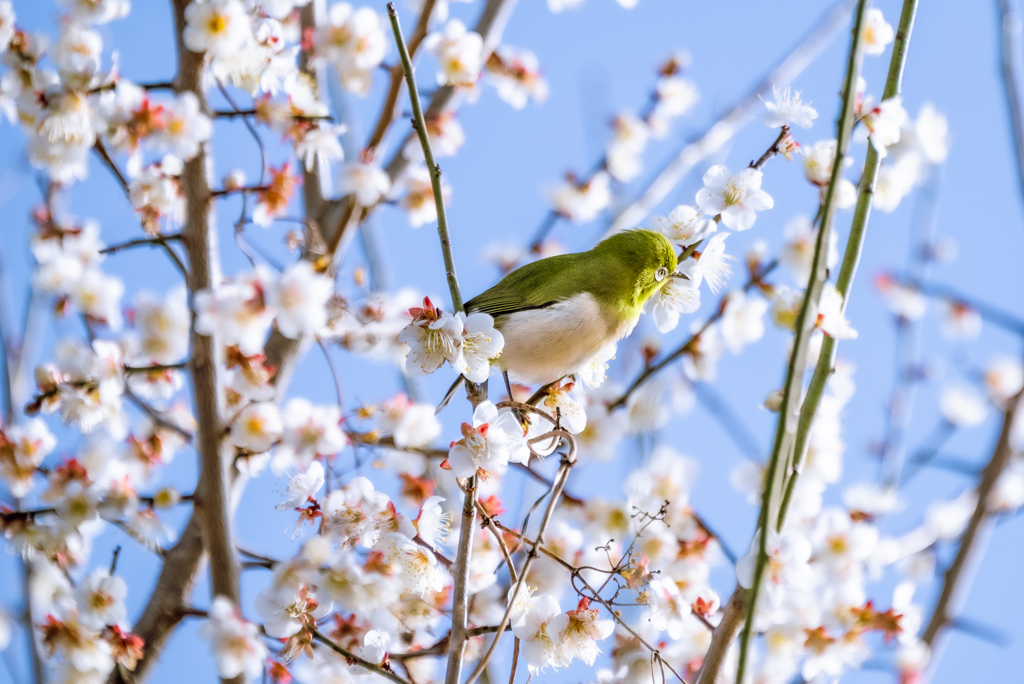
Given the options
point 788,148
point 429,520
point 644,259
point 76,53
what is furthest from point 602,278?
point 76,53

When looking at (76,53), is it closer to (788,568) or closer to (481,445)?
(481,445)

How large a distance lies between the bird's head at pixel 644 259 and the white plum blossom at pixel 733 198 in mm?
167

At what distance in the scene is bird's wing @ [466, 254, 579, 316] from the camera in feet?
6.01

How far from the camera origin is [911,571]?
3.37 metres

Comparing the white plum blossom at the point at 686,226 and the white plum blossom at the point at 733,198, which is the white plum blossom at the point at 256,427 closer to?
the white plum blossom at the point at 686,226

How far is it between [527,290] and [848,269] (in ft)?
2.64

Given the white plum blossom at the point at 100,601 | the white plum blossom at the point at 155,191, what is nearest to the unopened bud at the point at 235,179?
the white plum blossom at the point at 155,191

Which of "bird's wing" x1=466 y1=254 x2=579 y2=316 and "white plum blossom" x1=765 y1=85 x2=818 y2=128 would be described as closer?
"white plum blossom" x1=765 y1=85 x2=818 y2=128

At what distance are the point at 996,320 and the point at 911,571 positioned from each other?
1.70 metres

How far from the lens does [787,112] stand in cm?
147

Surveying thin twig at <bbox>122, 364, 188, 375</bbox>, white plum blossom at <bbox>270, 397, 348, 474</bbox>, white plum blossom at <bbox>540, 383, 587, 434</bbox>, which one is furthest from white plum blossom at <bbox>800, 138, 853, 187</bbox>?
thin twig at <bbox>122, 364, 188, 375</bbox>

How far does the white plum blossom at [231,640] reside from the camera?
5.51 feet

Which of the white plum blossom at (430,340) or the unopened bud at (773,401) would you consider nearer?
the white plum blossom at (430,340)

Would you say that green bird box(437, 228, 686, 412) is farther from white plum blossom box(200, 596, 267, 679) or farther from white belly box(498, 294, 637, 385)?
white plum blossom box(200, 596, 267, 679)
